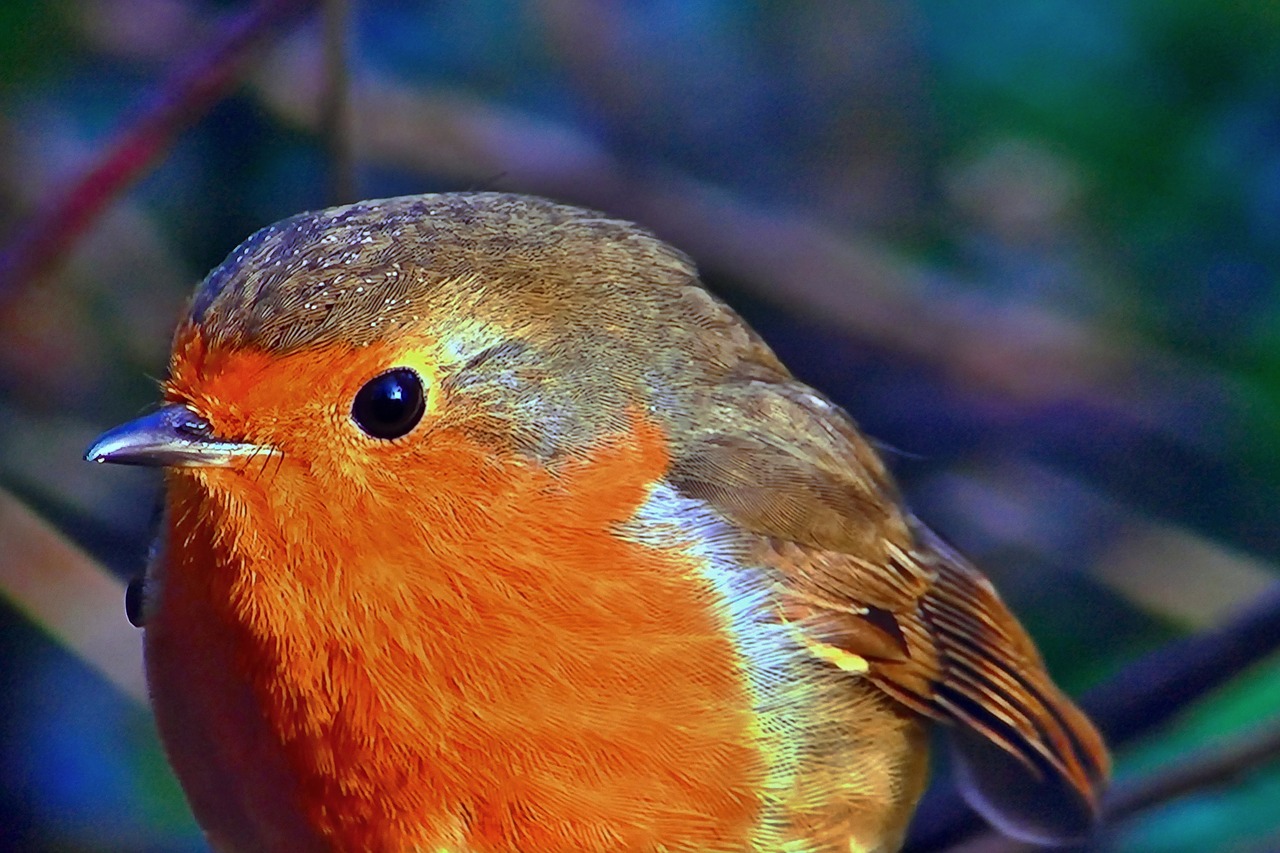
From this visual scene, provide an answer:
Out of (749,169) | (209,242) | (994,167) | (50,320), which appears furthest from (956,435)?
(50,320)

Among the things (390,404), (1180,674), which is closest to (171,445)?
(390,404)

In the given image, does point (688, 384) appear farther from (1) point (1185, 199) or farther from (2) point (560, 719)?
(1) point (1185, 199)

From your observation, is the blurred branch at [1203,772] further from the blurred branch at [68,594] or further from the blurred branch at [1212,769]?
the blurred branch at [68,594]

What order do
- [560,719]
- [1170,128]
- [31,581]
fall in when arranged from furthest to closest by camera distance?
1. [1170,128]
2. [31,581]
3. [560,719]

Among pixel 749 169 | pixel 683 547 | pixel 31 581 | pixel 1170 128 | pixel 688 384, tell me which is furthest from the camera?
pixel 749 169

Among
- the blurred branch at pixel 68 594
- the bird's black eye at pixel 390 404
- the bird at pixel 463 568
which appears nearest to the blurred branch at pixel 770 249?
the blurred branch at pixel 68 594

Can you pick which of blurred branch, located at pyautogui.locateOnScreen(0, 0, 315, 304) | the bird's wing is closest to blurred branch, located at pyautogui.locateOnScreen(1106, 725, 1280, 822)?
the bird's wing

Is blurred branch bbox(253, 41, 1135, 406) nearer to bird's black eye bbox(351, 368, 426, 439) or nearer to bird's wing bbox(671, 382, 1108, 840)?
bird's wing bbox(671, 382, 1108, 840)
